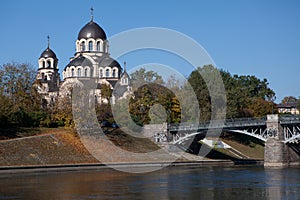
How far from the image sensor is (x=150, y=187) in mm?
34250

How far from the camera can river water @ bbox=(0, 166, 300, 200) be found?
29.7 meters

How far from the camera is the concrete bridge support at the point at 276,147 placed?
55.0 metres

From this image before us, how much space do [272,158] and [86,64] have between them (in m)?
43.1

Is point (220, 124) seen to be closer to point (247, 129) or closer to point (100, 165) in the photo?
point (247, 129)

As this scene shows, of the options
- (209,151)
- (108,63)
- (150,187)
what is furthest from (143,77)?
(150,187)

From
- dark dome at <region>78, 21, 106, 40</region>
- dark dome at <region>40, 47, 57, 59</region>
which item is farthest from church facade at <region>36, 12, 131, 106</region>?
dark dome at <region>40, 47, 57, 59</region>

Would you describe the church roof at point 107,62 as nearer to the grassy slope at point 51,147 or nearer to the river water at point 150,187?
the grassy slope at point 51,147

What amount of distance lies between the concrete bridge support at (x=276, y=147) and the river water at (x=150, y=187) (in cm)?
1188

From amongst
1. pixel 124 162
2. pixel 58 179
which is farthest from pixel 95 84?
pixel 58 179

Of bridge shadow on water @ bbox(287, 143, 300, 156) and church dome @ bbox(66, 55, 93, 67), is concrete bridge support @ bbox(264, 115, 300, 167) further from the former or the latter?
church dome @ bbox(66, 55, 93, 67)

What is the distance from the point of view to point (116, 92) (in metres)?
88.4

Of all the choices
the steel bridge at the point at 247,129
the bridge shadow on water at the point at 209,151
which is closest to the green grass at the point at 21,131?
the steel bridge at the point at 247,129

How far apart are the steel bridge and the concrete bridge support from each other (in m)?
0.16

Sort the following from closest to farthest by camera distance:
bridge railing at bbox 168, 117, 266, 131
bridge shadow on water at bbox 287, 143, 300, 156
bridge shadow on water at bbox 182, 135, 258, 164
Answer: bridge shadow on water at bbox 287, 143, 300, 156
bridge railing at bbox 168, 117, 266, 131
bridge shadow on water at bbox 182, 135, 258, 164
